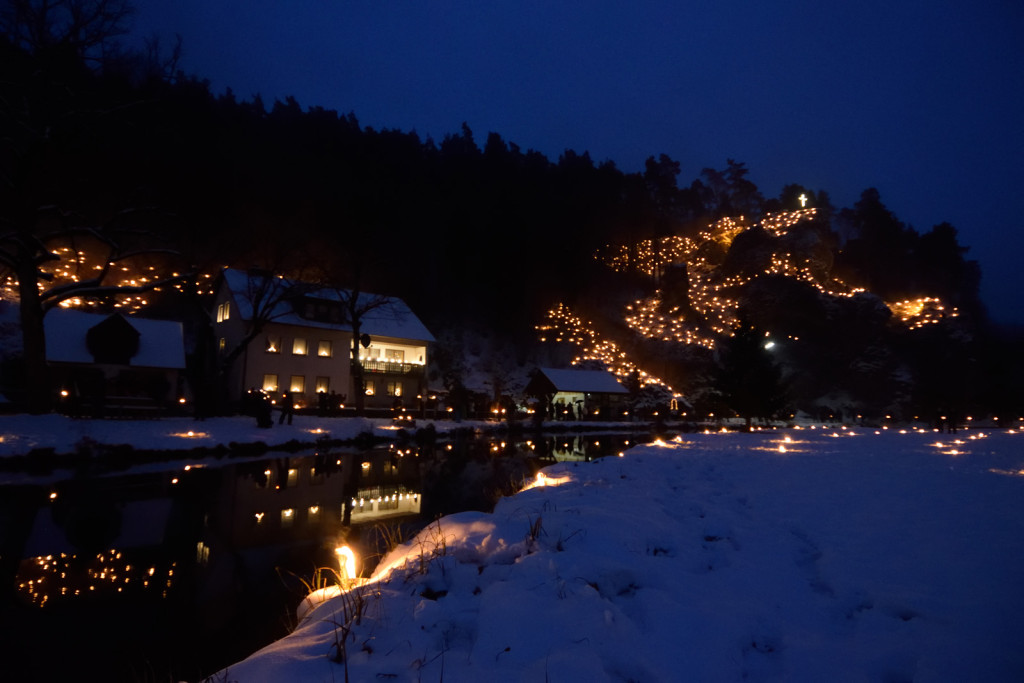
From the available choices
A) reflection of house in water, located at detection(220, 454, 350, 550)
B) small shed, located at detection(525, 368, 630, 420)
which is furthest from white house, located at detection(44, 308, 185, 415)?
small shed, located at detection(525, 368, 630, 420)

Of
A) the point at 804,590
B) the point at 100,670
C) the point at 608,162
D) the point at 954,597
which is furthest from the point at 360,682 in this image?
the point at 608,162

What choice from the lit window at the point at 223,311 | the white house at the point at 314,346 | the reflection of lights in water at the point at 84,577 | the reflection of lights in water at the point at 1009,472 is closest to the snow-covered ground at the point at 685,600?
the reflection of lights in water at the point at 84,577

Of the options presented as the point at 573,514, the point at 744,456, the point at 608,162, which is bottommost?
the point at 744,456

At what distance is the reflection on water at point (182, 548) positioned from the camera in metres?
4.33

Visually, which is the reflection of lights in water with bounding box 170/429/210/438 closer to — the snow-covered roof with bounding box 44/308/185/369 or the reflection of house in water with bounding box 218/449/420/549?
the reflection of house in water with bounding box 218/449/420/549

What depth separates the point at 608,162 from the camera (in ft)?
290

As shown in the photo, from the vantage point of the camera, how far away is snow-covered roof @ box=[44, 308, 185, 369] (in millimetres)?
30734

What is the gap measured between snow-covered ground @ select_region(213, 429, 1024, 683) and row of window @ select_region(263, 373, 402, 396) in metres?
33.0

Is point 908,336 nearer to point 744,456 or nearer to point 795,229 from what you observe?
point 795,229

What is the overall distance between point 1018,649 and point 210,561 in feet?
24.5

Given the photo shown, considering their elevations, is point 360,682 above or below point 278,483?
above

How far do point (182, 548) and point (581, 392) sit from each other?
42.2m

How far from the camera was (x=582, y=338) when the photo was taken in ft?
204

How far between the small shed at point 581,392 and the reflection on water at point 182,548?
3261cm
